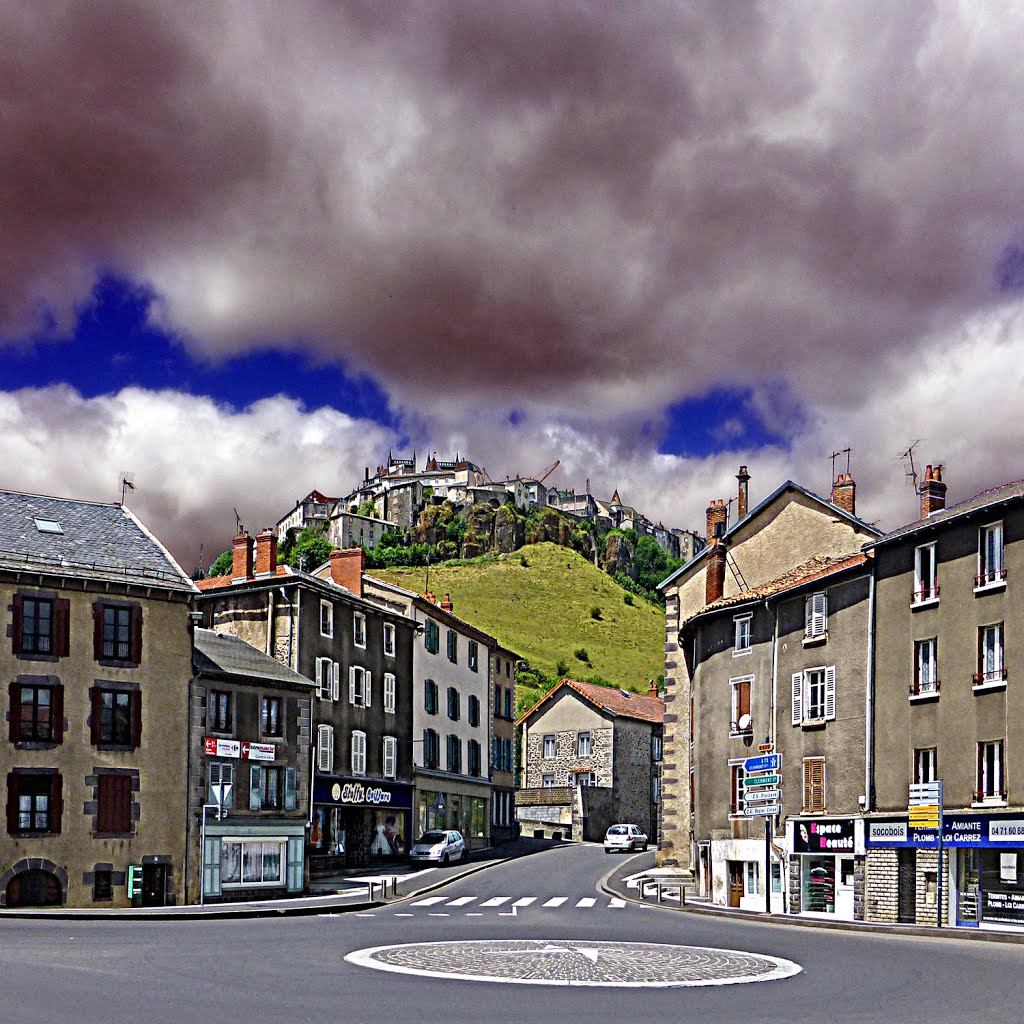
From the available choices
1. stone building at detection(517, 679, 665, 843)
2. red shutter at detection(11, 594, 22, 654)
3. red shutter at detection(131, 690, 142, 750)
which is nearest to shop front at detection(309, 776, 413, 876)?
red shutter at detection(131, 690, 142, 750)

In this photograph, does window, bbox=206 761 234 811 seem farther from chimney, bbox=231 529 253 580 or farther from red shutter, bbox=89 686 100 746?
chimney, bbox=231 529 253 580

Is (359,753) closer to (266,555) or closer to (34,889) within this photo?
(266,555)

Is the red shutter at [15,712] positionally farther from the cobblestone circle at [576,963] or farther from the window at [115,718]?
the cobblestone circle at [576,963]

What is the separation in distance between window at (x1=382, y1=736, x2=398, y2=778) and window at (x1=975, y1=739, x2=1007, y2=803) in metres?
35.0

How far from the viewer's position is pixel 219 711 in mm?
49844

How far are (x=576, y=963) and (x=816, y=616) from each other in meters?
23.8

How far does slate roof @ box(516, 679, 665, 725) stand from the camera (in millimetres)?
92938

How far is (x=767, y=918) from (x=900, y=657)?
9.08m

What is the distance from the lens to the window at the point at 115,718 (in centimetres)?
4616

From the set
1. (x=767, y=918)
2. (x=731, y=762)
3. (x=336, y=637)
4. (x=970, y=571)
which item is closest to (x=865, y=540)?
(x=731, y=762)

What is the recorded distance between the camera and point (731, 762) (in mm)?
50062

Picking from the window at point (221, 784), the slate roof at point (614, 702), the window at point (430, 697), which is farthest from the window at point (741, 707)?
the slate roof at point (614, 702)

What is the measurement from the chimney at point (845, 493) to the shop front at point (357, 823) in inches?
1008

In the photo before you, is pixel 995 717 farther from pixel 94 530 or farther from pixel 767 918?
pixel 94 530
